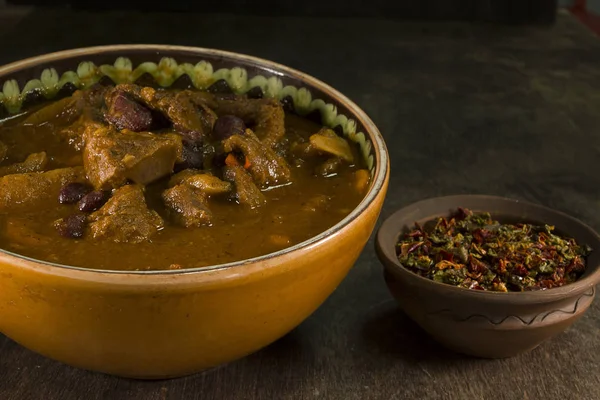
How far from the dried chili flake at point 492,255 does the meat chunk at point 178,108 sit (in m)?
0.57

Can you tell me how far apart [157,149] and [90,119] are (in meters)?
0.32

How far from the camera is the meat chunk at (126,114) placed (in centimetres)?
187

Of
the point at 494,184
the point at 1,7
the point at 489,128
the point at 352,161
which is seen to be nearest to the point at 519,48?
the point at 489,128

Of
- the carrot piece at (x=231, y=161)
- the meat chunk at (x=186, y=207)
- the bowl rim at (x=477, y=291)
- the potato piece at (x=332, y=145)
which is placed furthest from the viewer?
the potato piece at (x=332, y=145)

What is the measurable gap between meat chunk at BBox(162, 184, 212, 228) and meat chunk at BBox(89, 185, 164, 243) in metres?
0.04

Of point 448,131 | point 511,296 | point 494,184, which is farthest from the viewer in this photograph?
point 448,131

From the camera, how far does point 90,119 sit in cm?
196

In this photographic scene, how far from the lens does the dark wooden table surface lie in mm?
1758

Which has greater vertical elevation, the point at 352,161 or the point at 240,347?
the point at 352,161

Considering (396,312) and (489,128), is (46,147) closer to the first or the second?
(396,312)

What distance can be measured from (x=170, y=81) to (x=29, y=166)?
0.55 m

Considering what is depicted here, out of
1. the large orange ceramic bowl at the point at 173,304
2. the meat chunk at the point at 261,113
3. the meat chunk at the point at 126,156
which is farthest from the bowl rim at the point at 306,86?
the meat chunk at the point at 126,156

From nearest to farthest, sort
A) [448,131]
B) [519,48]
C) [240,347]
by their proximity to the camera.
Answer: [240,347]
[448,131]
[519,48]

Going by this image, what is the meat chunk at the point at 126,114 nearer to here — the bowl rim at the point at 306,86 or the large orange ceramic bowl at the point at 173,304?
the bowl rim at the point at 306,86
